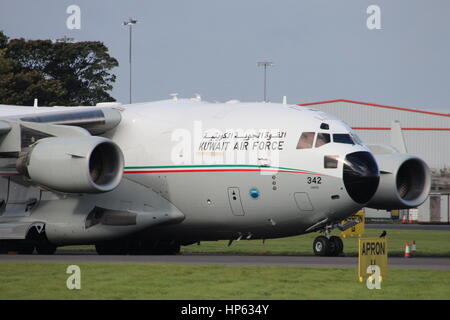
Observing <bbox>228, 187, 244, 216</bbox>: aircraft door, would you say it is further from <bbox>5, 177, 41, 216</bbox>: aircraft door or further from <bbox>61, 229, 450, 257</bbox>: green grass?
<bbox>5, 177, 41, 216</bbox>: aircraft door

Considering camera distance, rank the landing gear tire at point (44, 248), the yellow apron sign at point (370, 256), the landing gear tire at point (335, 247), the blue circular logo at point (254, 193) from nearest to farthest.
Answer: the yellow apron sign at point (370, 256) < the blue circular logo at point (254, 193) < the landing gear tire at point (335, 247) < the landing gear tire at point (44, 248)

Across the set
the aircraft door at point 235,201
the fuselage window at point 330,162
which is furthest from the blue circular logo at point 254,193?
the fuselage window at point 330,162

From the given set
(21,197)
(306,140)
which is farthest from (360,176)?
(21,197)

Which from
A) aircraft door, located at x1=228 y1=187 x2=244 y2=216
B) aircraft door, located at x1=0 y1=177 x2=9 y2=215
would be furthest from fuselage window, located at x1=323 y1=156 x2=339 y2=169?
aircraft door, located at x1=0 y1=177 x2=9 y2=215

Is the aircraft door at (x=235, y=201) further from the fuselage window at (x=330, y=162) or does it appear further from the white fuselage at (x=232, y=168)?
the fuselage window at (x=330, y=162)

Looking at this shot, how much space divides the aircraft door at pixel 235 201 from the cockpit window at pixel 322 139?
262 centimetres

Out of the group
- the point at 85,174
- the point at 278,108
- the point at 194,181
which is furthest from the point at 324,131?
the point at 85,174

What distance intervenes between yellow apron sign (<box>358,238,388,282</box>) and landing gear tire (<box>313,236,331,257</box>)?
7.81m

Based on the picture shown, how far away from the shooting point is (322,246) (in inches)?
1121

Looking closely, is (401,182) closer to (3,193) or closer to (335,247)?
(335,247)

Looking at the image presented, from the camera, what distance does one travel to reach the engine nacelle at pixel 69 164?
87.4 feet

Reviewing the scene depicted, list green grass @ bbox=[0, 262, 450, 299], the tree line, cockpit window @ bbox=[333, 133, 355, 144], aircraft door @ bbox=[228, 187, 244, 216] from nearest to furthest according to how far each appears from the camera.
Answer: green grass @ bbox=[0, 262, 450, 299] → cockpit window @ bbox=[333, 133, 355, 144] → aircraft door @ bbox=[228, 187, 244, 216] → the tree line

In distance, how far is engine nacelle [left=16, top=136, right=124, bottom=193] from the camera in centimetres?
2664

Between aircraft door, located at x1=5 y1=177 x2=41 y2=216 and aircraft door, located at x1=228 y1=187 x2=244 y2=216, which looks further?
aircraft door, located at x1=5 y1=177 x2=41 y2=216
